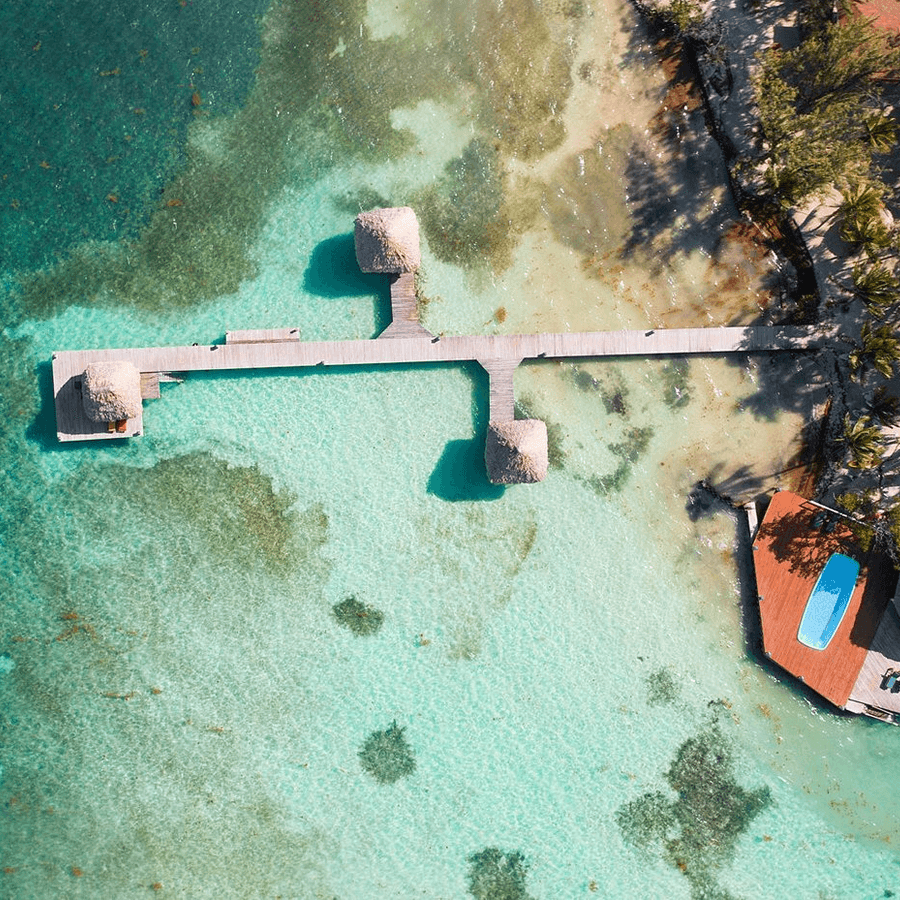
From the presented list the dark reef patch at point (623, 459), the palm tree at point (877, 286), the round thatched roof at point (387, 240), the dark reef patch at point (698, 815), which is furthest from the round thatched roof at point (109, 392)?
the palm tree at point (877, 286)

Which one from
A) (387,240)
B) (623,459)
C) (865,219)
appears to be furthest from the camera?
(623,459)

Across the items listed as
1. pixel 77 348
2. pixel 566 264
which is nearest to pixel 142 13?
pixel 77 348

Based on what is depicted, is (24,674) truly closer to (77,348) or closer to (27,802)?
(27,802)

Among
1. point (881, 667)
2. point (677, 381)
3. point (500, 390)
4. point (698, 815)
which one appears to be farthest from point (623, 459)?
point (698, 815)

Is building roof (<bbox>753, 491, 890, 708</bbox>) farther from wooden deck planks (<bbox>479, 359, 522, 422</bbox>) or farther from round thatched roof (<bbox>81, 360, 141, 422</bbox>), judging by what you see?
round thatched roof (<bbox>81, 360, 141, 422</bbox>)

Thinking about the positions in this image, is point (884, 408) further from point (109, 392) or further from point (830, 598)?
point (109, 392)

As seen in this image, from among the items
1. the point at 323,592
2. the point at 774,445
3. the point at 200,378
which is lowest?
the point at 323,592
